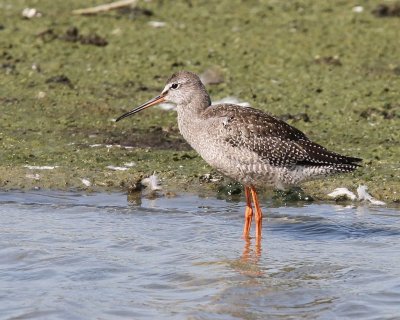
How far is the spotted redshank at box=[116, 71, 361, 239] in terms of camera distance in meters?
8.77

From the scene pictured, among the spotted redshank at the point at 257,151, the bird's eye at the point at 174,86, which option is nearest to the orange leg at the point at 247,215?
the spotted redshank at the point at 257,151

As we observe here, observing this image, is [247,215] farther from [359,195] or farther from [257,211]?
[359,195]

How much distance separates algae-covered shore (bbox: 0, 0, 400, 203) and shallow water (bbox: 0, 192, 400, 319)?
0.46m

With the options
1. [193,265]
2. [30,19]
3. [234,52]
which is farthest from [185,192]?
[30,19]

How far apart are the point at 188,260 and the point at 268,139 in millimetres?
1332

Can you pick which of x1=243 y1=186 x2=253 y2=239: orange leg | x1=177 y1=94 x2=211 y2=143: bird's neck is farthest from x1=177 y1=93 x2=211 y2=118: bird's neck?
x1=243 y1=186 x2=253 y2=239: orange leg

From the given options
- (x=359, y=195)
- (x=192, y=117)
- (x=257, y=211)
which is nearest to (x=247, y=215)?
(x=257, y=211)

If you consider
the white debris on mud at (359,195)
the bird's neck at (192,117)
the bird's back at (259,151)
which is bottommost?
the white debris on mud at (359,195)

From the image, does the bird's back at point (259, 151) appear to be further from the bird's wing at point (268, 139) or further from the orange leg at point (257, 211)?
the orange leg at point (257, 211)

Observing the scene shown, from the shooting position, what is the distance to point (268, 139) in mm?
8820

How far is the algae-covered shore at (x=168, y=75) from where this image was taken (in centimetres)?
1005

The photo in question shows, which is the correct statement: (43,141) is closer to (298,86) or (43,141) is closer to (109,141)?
(109,141)

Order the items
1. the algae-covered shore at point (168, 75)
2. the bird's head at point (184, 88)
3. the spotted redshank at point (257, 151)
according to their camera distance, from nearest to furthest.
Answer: the spotted redshank at point (257, 151) < the bird's head at point (184, 88) < the algae-covered shore at point (168, 75)

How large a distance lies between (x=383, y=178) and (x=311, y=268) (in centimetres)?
196
